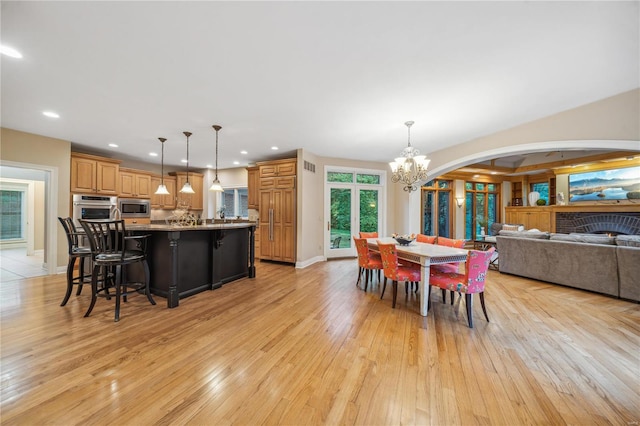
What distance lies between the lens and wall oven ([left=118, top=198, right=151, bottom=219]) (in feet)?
19.4

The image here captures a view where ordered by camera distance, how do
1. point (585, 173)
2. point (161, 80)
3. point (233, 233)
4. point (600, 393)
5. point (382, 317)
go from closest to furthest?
point (600, 393), point (161, 80), point (382, 317), point (233, 233), point (585, 173)

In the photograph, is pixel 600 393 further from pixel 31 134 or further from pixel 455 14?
pixel 31 134

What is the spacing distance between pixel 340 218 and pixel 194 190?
15.5ft

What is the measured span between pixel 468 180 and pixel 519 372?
8341mm

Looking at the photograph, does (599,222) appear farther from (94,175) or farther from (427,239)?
(94,175)

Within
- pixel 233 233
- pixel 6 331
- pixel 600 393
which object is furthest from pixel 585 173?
pixel 6 331

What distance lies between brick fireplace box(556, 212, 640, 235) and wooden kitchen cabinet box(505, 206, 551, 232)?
25 centimetres

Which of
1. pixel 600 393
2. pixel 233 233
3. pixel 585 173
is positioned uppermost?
pixel 585 173

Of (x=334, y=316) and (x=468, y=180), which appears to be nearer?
(x=334, y=316)

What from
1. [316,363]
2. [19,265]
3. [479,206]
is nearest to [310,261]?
[316,363]

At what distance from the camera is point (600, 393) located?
166 cm

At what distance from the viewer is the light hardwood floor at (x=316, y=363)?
4.88 ft

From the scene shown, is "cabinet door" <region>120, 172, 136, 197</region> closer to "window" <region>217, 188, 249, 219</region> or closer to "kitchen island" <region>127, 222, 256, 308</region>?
"window" <region>217, 188, 249, 219</region>

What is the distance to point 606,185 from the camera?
257 inches
